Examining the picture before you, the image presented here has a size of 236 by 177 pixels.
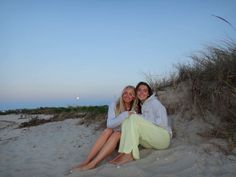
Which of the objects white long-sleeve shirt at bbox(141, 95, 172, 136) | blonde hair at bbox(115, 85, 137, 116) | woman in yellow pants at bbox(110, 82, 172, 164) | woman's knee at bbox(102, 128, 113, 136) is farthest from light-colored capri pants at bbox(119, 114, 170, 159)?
blonde hair at bbox(115, 85, 137, 116)

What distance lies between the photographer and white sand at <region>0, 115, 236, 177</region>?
16.4 ft

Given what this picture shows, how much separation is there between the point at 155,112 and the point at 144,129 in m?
0.41

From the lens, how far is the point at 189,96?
723 cm

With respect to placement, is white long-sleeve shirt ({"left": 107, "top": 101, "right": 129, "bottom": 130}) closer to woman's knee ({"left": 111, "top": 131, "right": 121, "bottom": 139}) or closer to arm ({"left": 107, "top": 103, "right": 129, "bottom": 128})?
arm ({"left": 107, "top": 103, "right": 129, "bottom": 128})

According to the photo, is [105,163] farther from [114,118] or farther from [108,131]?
[114,118]

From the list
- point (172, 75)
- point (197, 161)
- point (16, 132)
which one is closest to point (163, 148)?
point (197, 161)

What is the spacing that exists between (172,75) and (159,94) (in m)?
0.65

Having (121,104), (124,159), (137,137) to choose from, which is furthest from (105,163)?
(121,104)

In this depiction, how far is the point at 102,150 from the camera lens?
18.6ft

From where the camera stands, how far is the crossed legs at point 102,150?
18.2 feet

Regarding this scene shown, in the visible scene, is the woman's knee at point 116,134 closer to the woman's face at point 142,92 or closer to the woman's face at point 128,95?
the woman's face at point 128,95

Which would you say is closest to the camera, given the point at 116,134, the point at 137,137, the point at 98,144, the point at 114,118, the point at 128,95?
the point at 137,137

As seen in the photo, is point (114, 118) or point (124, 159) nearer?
point (124, 159)

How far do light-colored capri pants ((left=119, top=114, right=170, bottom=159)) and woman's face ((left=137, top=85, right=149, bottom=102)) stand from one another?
63 cm
